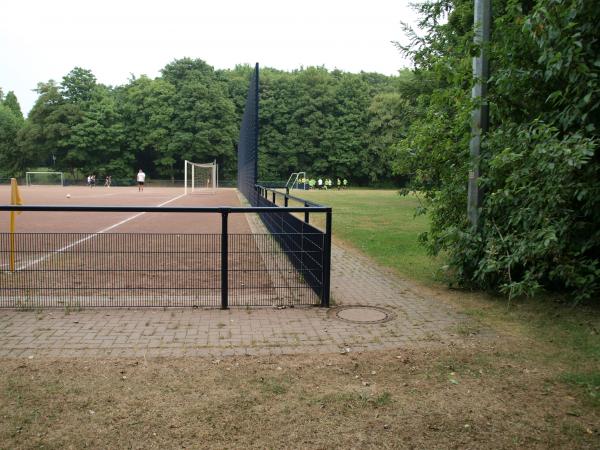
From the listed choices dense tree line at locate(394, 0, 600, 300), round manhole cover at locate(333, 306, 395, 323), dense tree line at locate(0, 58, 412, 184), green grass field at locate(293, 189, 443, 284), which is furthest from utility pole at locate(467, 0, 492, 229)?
dense tree line at locate(0, 58, 412, 184)

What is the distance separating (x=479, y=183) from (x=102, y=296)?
4.85m

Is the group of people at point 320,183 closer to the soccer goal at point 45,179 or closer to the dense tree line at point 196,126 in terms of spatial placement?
the dense tree line at point 196,126

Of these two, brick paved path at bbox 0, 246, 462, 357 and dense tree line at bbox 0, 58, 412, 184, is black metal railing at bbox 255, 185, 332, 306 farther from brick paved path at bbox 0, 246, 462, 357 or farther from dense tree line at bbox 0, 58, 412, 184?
dense tree line at bbox 0, 58, 412, 184

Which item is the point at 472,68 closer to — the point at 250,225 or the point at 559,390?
the point at 559,390

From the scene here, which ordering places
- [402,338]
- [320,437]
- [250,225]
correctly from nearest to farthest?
1. [320,437]
2. [402,338]
3. [250,225]

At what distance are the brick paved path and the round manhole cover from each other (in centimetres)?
10

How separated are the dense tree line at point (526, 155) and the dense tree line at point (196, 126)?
60.0 meters

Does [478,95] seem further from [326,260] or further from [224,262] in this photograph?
[224,262]

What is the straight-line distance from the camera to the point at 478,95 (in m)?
6.93

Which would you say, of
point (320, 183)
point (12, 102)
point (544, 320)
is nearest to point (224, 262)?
point (544, 320)

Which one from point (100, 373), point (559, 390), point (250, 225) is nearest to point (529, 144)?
point (559, 390)

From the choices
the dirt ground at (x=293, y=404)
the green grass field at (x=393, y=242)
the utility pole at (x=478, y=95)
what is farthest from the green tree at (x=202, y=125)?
the dirt ground at (x=293, y=404)

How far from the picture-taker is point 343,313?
20.6 feet

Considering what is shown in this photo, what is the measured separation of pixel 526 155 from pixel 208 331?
368 centimetres
